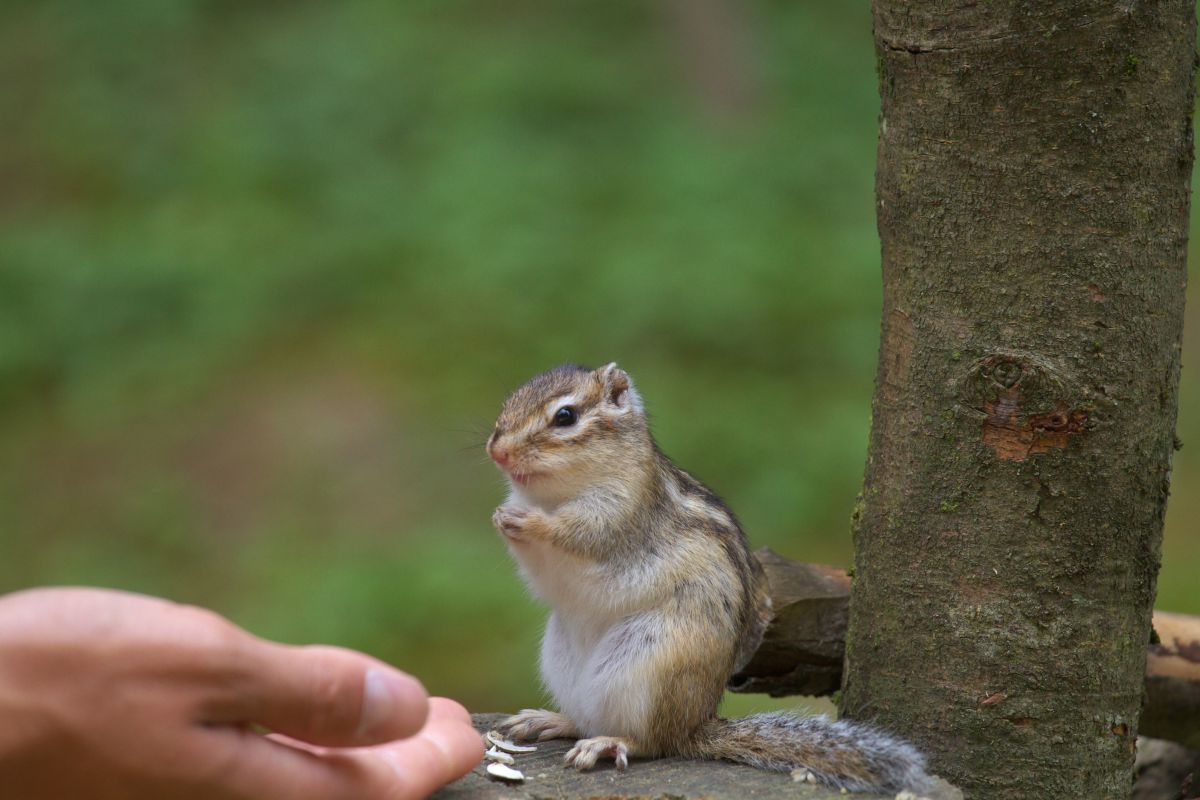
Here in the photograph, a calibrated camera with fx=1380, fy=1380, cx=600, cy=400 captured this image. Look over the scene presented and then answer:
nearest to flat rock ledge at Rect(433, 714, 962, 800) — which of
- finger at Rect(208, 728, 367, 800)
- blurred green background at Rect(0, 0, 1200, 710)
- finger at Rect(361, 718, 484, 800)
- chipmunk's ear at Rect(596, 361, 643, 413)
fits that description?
finger at Rect(361, 718, 484, 800)

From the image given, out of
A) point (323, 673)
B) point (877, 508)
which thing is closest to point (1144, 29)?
point (877, 508)

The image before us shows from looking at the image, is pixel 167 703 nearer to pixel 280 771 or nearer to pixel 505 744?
pixel 280 771

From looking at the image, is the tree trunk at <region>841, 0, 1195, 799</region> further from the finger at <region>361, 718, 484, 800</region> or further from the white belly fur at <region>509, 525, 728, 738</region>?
the finger at <region>361, 718, 484, 800</region>

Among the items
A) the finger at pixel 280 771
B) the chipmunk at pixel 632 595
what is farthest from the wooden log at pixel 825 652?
the finger at pixel 280 771

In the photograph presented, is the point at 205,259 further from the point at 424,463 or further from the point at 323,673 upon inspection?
the point at 323,673

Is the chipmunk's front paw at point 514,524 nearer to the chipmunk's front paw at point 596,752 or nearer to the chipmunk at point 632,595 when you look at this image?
the chipmunk at point 632,595
